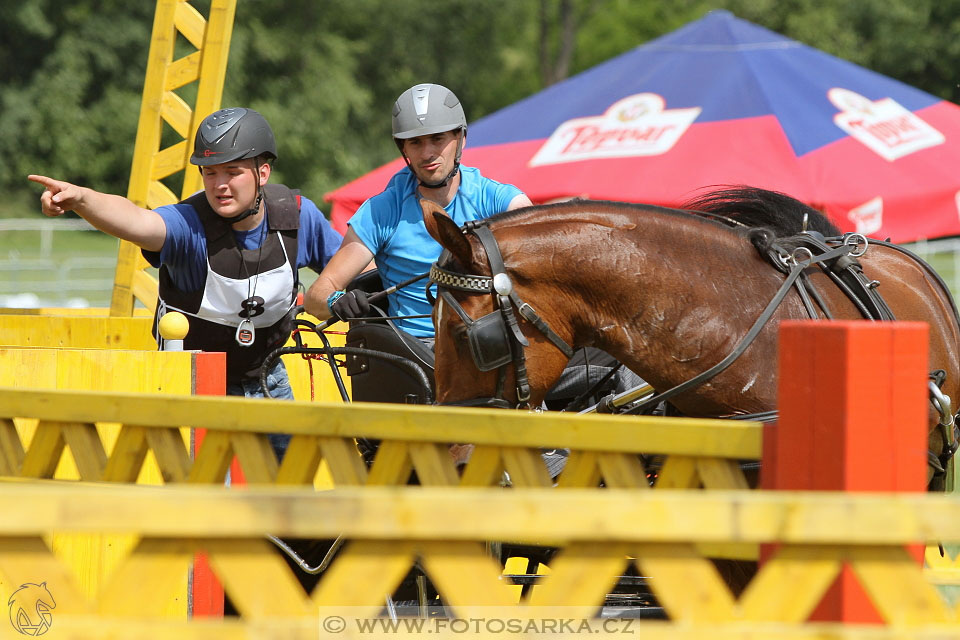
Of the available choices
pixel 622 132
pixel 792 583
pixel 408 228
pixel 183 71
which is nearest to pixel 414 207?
pixel 408 228

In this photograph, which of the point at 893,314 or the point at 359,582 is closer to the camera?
the point at 359,582

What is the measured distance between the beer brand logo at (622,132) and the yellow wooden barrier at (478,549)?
23.1 ft

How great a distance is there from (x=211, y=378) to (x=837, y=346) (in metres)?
2.32

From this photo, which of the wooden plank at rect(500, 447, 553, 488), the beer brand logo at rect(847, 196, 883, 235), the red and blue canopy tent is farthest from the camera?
the red and blue canopy tent

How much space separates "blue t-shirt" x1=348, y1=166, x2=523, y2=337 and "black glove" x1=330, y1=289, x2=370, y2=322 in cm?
26

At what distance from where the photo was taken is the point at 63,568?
174cm

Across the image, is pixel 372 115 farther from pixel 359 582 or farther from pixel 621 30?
pixel 359 582

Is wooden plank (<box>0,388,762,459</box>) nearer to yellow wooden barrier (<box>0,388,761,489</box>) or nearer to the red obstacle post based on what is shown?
yellow wooden barrier (<box>0,388,761,489</box>)

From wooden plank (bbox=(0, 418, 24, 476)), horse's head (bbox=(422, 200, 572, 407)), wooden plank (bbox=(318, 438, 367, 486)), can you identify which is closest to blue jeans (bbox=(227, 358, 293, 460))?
horse's head (bbox=(422, 200, 572, 407))

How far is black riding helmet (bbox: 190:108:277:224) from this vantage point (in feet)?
13.2

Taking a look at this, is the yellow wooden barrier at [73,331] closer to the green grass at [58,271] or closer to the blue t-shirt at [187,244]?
the blue t-shirt at [187,244]

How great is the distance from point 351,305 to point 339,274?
22cm

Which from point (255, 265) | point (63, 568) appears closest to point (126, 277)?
A: point (255, 265)

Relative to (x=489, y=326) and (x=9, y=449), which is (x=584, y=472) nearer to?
(x=489, y=326)
